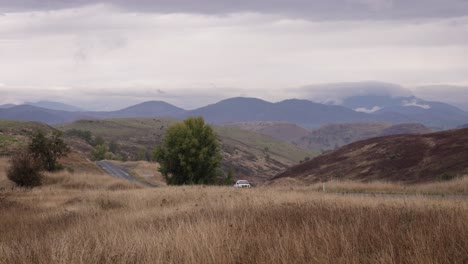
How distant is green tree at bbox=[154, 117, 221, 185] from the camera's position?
49.2m

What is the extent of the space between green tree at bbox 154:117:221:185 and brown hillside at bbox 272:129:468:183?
15.7 metres

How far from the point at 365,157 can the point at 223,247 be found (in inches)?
2538

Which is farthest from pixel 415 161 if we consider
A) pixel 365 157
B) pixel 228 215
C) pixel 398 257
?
pixel 398 257

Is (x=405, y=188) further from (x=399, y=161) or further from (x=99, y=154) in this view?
(x=99, y=154)

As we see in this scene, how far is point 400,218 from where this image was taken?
340 inches

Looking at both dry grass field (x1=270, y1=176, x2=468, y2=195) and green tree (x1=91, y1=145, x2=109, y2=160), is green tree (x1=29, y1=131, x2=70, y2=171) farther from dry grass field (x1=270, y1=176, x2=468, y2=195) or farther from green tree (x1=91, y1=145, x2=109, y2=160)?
green tree (x1=91, y1=145, x2=109, y2=160)

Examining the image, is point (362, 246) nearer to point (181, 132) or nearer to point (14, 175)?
point (14, 175)

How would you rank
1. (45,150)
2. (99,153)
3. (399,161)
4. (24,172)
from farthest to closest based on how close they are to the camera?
(99,153)
(399,161)
(45,150)
(24,172)

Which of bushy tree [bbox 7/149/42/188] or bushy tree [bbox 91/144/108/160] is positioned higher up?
bushy tree [bbox 7/149/42/188]

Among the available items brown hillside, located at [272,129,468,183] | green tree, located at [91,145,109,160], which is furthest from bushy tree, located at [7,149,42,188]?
green tree, located at [91,145,109,160]

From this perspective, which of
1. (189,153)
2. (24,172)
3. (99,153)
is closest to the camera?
(24,172)

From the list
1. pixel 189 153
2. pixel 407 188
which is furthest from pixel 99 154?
pixel 407 188

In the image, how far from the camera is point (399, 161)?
187 ft

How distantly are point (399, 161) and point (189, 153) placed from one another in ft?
86.1
